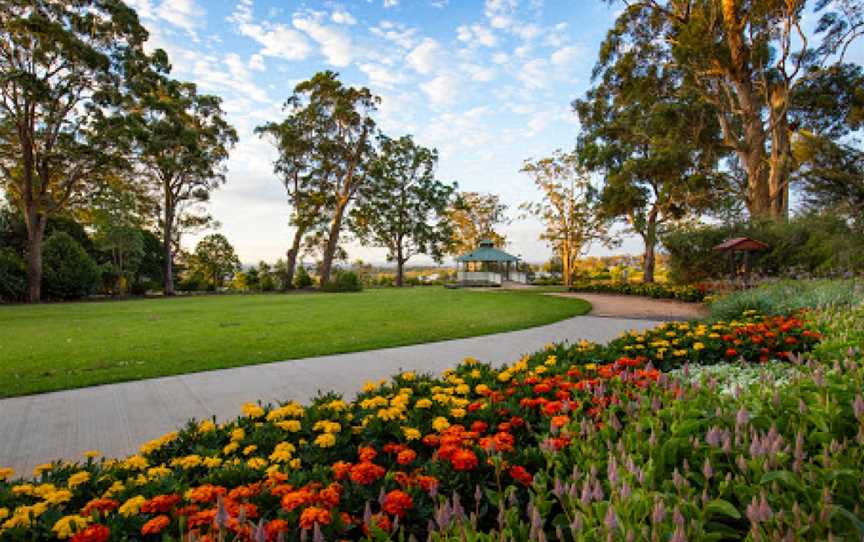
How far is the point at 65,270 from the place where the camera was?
16.2m

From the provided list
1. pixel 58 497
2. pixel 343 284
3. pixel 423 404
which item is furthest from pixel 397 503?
pixel 343 284

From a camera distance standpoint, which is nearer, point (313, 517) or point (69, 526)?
point (313, 517)

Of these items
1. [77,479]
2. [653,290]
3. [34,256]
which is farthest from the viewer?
[34,256]

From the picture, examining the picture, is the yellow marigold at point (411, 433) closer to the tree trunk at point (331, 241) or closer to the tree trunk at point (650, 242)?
the tree trunk at point (650, 242)

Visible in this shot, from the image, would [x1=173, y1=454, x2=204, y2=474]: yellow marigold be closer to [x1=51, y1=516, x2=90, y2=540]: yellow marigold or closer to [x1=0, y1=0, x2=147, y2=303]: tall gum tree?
[x1=51, y1=516, x2=90, y2=540]: yellow marigold

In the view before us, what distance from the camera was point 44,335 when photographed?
23.4ft

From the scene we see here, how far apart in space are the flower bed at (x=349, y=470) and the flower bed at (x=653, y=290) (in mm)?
11489

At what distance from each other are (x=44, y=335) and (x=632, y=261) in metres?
33.0

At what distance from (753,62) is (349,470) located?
19324 mm

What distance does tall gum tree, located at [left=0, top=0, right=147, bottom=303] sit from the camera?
13961mm

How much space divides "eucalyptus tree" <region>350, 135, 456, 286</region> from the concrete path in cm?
2224

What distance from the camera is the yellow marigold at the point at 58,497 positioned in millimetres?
1365

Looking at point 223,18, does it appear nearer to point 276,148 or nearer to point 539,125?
point 539,125

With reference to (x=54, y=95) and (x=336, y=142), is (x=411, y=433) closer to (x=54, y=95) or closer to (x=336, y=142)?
(x=54, y=95)
